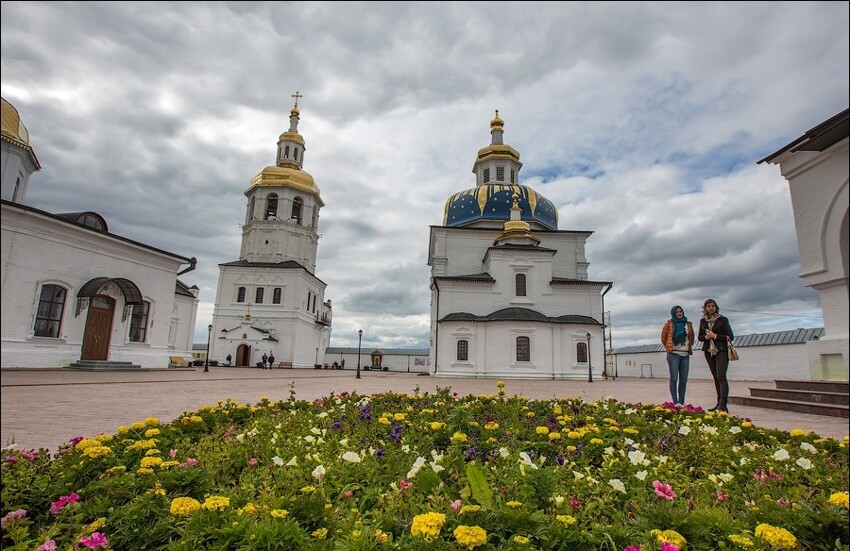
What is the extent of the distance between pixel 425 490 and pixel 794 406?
27.5ft

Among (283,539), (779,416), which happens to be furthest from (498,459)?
(779,416)

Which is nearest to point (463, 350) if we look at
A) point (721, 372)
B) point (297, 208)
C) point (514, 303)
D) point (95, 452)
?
point (514, 303)

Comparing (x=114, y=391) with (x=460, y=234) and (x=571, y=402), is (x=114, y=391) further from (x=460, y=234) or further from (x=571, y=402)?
(x=460, y=234)

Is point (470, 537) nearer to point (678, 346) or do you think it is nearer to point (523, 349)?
point (678, 346)

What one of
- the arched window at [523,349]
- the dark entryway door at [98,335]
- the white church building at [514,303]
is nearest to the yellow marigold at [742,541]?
the dark entryway door at [98,335]

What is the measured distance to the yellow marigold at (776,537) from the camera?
164cm

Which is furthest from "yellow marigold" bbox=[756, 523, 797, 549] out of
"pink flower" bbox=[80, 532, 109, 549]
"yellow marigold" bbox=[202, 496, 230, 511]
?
"pink flower" bbox=[80, 532, 109, 549]

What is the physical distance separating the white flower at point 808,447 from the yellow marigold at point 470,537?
3285mm

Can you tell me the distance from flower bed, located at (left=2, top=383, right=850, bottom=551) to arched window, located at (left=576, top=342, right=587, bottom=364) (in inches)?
920

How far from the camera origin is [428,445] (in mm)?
3832

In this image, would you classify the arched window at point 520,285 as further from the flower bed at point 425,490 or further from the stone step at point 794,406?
the flower bed at point 425,490

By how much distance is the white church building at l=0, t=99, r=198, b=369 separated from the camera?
1.04 m

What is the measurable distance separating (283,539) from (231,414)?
3.62 m

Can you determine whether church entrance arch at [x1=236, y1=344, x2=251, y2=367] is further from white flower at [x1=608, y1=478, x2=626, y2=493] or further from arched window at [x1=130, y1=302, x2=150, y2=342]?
white flower at [x1=608, y1=478, x2=626, y2=493]
